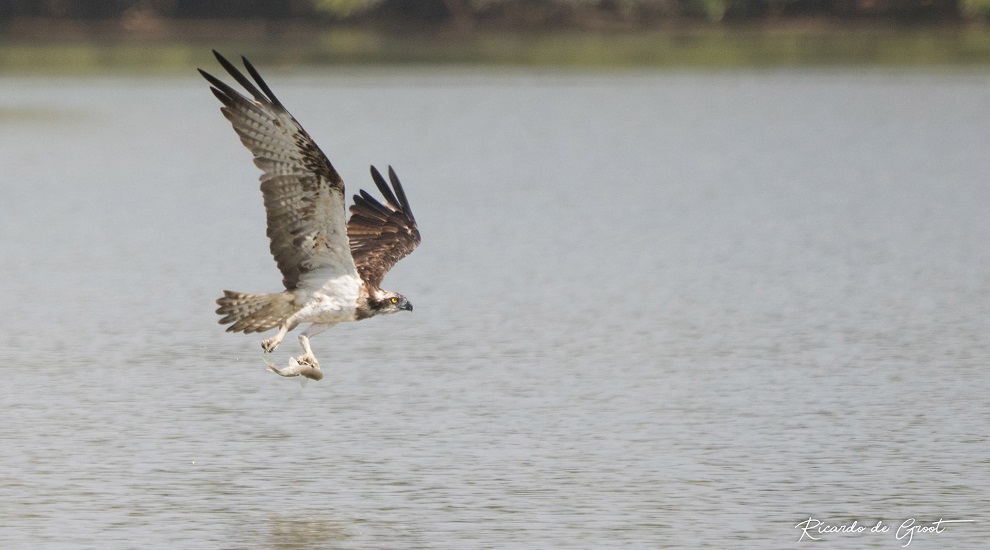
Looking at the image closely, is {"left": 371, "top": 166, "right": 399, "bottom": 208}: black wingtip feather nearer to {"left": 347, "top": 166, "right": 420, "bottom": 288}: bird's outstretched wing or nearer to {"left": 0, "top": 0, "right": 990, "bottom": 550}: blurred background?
{"left": 347, "top": 166, "right": 420, "bottom": 288}: bird's outstretched wing

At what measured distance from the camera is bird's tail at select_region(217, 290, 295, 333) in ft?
32.2

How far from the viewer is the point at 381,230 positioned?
11.8 metres

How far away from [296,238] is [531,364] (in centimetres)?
329

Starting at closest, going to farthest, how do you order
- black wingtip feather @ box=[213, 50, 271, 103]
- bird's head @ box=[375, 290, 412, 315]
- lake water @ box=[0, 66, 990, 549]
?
1. black wingtip feather @ box=[213, 50, 271, 103]
2. lake water @ box=[0, 66, 990, 549]
3. bird's head @ box=[375, 290, 412, 315]

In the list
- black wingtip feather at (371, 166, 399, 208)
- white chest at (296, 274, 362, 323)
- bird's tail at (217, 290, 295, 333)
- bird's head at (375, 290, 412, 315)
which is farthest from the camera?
black wingtip feather at (371, 166, 399, 208)

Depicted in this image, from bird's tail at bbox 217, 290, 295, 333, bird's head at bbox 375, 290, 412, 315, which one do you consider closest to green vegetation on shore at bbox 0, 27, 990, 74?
bird's head at bbox 375, 290, 412, 315

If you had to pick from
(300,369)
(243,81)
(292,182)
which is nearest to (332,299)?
(300,369)

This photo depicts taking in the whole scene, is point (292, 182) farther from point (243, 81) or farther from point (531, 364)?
point (531, 364)

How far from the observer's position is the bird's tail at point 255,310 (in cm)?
981

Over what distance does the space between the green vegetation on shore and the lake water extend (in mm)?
20508

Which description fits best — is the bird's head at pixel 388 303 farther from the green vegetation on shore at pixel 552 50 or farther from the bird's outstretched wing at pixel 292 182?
the green vegetation on shore at pixel 552 50

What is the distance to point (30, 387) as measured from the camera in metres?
12.0

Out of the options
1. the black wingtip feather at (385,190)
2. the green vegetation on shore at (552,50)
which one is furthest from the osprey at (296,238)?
the green vegetation on shore at (552,50)

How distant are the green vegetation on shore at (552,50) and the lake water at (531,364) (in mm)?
20508
